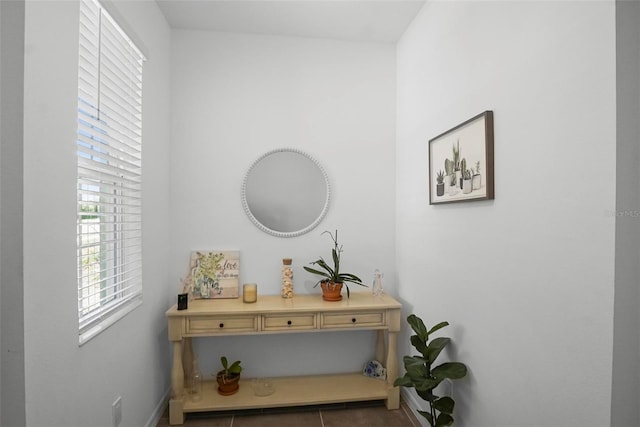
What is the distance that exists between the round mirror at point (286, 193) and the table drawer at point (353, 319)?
661mm

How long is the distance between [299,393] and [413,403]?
29.7 inches

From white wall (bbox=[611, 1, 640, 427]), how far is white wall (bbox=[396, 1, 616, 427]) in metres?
0.02

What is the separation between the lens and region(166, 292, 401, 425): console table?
1.98 meters

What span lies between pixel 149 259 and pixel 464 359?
1.83 m

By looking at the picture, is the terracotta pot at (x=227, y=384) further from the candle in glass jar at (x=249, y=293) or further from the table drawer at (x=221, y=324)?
the candle in glass jar at (x=249, y=293)

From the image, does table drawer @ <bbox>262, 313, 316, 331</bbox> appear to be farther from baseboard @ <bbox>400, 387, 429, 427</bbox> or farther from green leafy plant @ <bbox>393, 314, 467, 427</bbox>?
baseboard @ <bbox>400, 387, 429, 427</bbox>

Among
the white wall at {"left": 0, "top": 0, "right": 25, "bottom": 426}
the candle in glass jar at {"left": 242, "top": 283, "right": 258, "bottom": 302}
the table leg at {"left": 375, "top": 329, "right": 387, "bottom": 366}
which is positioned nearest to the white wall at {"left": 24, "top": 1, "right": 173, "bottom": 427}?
the white wall at {"left": 0, "top": 0, "right": 25, "bottom": 426}

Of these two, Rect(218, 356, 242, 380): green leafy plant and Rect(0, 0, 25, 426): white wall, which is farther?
Rect(218, 356, 242, 380): green leafy plant

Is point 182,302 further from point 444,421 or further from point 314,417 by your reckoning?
point 444,421

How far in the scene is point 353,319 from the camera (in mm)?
2094

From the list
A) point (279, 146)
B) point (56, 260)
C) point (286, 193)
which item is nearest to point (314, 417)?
point (286, 193)

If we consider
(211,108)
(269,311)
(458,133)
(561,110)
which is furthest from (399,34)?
(269,311)

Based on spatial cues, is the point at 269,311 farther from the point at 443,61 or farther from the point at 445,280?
the point at 443,61

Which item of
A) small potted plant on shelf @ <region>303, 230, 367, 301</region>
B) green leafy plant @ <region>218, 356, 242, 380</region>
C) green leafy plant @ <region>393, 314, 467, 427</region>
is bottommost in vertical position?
green leafy plant @ <region>218, 356, 242, 380</region>
